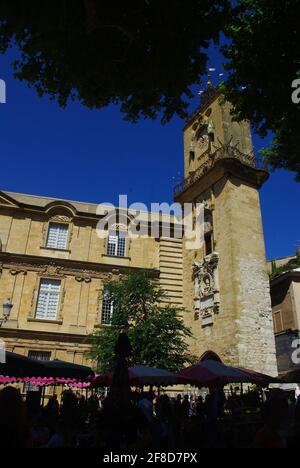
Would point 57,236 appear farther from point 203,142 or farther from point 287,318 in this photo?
point 287,318

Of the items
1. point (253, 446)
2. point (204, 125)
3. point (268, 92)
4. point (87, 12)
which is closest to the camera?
point (253, 446)

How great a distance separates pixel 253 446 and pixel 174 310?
49.3 feet

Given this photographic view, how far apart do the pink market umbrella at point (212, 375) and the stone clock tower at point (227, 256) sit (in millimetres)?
5755

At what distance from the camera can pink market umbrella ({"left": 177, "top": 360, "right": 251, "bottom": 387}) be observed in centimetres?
1188

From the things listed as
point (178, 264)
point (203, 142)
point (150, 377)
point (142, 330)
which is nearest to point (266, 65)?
point (150, 377)

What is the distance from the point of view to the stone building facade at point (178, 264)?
1980cm

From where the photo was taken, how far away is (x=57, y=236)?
2456cm

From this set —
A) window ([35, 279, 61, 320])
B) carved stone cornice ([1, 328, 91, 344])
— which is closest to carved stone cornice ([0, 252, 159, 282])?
window ([35, 279, 61, 320])

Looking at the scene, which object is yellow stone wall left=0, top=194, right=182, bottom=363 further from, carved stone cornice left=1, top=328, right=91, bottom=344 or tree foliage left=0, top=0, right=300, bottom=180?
tree foliage left=0, top=0, right=300, bottom=180

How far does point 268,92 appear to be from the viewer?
10133 mm

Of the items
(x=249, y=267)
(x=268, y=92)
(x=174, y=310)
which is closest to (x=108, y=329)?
(x=174, y=310)

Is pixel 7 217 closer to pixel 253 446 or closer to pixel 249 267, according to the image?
pixel 249 267

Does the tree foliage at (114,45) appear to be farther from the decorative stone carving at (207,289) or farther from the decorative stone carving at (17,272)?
the decorative stone carving at (17,272)
